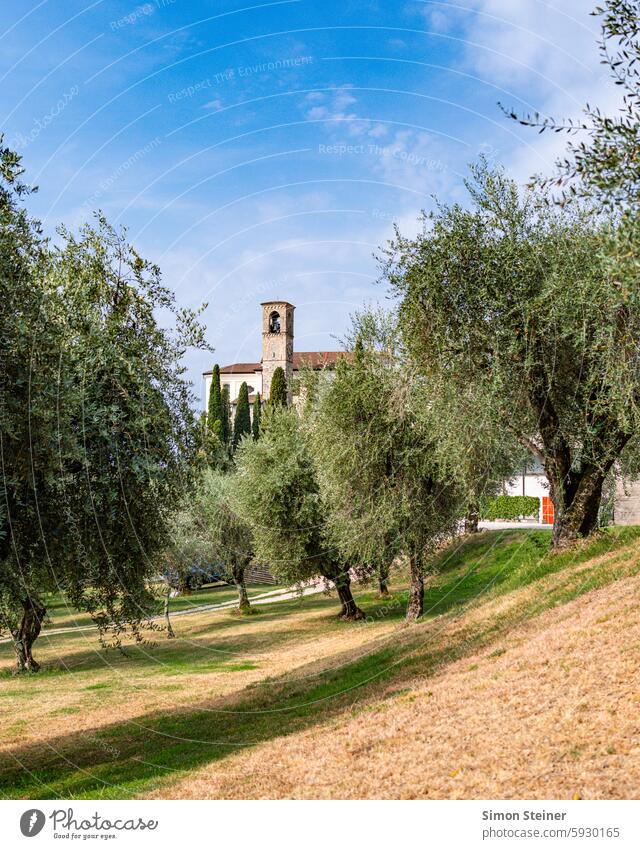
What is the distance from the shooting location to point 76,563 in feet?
47.8

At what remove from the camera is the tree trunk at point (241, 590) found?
144 ft

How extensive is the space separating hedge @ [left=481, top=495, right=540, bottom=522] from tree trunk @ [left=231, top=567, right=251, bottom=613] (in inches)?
721

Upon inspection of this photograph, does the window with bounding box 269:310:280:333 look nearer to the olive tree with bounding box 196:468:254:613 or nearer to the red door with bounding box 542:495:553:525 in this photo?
the red door with bounding box 542:495:553:525

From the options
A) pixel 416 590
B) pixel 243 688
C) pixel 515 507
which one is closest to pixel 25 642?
pixel 243 688

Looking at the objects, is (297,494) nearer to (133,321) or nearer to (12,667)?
(12,667)

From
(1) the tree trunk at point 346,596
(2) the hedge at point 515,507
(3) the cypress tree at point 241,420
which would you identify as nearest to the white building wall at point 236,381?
(3) the cypress tree at point 241,420

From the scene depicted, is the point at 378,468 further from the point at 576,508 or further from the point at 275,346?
the point at 275,346

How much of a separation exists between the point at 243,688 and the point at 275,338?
3542 inches

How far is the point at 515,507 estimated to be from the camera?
51938 mm

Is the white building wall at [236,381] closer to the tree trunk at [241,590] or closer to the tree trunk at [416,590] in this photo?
the tree trunk at [241,590]

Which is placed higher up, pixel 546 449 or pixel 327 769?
pixel 546 449

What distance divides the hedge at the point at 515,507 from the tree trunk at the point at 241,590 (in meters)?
18.3

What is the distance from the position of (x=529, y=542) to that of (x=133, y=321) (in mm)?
25207

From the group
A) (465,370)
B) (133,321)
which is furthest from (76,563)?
(465,370)
